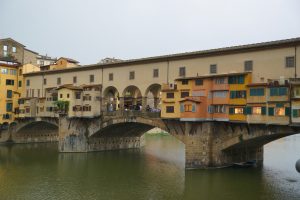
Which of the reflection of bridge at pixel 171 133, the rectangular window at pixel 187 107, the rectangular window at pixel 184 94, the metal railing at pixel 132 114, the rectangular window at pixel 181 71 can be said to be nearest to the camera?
the reflection of bridge at pixel 171 133

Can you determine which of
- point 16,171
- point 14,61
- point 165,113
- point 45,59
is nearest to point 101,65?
point 165,113

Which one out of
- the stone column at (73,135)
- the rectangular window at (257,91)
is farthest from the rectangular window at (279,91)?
the stone column at (73,135)

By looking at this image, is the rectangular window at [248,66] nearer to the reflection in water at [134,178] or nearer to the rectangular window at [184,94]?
the rectangular window at [184,94]

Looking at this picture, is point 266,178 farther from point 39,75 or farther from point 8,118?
point 8,118

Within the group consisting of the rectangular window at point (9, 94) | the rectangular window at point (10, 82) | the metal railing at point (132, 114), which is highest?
the rectangular window at point (10, 82)

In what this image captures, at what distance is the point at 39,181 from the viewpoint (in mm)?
41344

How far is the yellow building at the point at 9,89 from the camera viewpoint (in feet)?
258

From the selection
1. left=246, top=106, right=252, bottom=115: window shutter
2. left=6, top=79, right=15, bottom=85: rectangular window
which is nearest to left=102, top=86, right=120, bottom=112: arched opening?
left=6, top=79, right=15, bottom=85: rectangular window

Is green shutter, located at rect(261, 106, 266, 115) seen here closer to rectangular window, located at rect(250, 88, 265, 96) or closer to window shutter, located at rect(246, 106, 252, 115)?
window shutter, located at rect(246, 106, 252, 115)

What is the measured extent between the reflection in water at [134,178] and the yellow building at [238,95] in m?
7.67

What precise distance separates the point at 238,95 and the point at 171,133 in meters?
12.0

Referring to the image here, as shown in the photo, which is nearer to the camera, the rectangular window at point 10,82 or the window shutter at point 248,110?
the window shutter at point 248,110

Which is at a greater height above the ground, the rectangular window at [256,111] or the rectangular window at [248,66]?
the rectangular window at [248,66]

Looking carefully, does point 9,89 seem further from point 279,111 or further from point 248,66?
point 279,111
